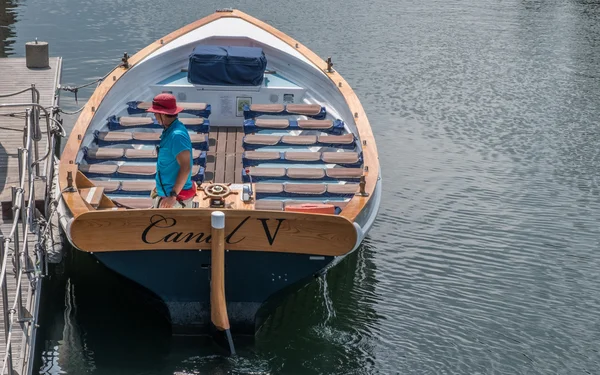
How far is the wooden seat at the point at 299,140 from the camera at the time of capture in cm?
1345

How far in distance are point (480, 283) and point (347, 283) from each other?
1.82 m

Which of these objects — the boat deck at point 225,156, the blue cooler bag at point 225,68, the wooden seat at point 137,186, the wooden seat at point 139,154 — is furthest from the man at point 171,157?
the blue cooler bag at point 225,68

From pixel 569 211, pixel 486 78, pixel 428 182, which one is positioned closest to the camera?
pixel 569 211

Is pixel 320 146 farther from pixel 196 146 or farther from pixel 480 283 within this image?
pixel 480 283

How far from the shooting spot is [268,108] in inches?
582

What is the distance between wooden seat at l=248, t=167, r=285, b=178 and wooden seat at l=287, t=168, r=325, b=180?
11 cm

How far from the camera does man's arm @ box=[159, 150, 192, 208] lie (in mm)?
9898

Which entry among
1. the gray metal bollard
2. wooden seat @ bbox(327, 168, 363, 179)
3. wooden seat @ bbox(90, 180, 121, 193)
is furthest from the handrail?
the gray metal bollard

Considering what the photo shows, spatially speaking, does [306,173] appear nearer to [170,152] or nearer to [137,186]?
[137,186]

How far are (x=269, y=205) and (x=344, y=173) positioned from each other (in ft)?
4.73

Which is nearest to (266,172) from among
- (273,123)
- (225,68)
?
(273,123)

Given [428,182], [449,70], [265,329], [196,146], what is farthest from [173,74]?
[449,70]

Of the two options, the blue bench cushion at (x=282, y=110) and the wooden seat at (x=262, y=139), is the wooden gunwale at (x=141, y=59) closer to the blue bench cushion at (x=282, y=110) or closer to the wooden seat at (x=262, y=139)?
the blue bench cushion at (x=282, y=110)

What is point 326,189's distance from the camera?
1185cm
